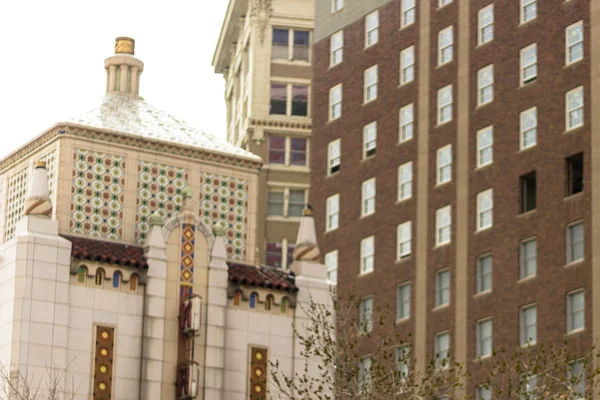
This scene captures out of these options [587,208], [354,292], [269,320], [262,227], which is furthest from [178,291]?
[262,227]

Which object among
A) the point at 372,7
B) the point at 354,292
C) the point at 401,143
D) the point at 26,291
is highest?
the point at 372,7

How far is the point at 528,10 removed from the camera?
94.8m

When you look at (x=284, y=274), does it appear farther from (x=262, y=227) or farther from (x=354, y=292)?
(x=262, y=227)

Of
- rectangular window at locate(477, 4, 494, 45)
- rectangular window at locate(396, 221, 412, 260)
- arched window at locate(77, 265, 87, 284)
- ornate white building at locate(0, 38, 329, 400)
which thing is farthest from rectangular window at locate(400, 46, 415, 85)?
arched window at locate(77, 265, 87, 284)

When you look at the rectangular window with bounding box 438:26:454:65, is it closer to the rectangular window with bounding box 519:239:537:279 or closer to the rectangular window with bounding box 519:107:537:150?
the rectangular window with bounding box 519:107:537:150

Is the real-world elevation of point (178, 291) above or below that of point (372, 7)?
below

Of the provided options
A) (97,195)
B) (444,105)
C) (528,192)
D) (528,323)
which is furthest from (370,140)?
(97,195)

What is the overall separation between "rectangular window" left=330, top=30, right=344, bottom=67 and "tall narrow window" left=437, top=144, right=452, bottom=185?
Answer: 1243cm

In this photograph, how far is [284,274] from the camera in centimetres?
6138

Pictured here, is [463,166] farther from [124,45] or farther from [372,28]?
[124,45]

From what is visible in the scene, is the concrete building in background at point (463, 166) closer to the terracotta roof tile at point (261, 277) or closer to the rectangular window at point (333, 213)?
the rectangular window at point (333, 213)

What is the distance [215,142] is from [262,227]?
62.1 m

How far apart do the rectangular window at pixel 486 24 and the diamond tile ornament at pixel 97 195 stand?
41323 millimetres

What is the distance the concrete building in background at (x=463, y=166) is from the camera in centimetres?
8981
